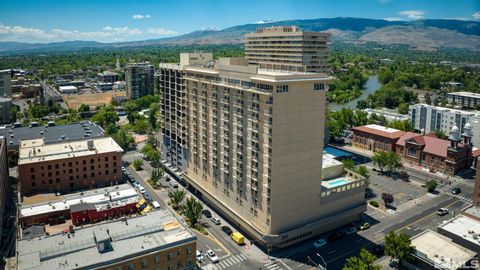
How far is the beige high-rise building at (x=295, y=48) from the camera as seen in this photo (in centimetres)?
10528

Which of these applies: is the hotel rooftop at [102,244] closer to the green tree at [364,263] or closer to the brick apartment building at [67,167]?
the green tree at [364,263]

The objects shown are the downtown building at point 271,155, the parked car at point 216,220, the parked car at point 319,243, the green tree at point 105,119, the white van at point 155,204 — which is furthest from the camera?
the green tree at point 105,119

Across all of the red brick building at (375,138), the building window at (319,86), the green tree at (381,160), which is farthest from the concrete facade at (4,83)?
the building window at (319,86)

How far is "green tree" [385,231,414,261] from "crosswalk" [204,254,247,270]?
2139cm

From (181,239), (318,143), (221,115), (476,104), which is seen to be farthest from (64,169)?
(476,104)

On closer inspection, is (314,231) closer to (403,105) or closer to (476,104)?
(403,105)

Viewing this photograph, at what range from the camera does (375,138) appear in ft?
378

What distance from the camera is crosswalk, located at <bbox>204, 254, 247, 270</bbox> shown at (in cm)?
5716

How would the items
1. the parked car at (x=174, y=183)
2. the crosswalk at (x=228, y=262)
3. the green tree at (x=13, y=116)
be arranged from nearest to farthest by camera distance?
the crosswalk at (x=228, y=262) → the parked car at (x=174, y=183) → the green tree at (x=13, y=116)

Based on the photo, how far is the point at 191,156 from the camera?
272 feet

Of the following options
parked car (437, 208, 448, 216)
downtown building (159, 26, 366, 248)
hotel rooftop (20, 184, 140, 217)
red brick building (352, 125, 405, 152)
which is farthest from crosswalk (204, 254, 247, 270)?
red brick building (352, 125, 405, 152)

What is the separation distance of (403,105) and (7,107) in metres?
167

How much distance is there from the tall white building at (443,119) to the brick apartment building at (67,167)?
9750 centimetres

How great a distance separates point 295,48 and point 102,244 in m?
79.1
